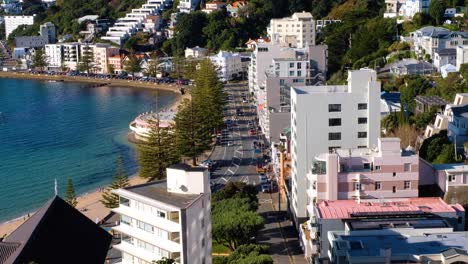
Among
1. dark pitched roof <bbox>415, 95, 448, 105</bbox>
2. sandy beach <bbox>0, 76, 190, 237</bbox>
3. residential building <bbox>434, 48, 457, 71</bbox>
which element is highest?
residential building <bbox>434, 48, 457, 71</bbox>

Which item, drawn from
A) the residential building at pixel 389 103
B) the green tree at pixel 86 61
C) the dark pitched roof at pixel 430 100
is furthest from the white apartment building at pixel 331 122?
the green tree at pixel 86 61

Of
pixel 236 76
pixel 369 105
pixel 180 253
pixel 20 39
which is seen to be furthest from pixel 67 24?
pixel 180 253

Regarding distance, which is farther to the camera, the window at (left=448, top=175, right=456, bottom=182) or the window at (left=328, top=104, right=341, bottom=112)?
the window at (left=328, top=104, right=341, bottom=112)

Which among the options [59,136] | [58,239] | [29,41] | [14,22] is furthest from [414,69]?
[14,22]

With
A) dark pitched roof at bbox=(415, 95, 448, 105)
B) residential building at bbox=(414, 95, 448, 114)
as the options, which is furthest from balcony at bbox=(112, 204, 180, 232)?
dark pitched roof at bbox=(415, 95, 448, 105)

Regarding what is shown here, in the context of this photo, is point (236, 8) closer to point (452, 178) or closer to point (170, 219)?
point (452, 178)

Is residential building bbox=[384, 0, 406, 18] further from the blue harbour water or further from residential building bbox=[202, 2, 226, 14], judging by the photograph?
residential building bbox=[202, 2, 226, 14]
